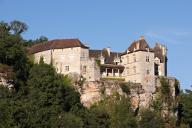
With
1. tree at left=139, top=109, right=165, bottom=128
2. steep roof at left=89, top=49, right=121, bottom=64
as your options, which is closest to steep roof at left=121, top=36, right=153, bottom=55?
steep roof at left=89, top=49, right=121, bottom=64

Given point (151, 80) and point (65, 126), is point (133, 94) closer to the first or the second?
point (151, 80)

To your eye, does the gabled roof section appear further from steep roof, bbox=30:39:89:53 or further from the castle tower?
steep roof, bbox=30:39:89:53

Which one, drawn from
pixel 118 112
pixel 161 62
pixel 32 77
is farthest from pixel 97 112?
pixel 161 62

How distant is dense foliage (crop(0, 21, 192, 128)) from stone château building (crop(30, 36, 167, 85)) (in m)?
2.22

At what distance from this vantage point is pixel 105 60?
96750 millimetres

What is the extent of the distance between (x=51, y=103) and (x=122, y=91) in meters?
12.9

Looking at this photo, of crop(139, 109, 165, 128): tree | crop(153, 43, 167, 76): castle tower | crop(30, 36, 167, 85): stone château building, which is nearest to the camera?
crop(139, 109, 165, 128): tree

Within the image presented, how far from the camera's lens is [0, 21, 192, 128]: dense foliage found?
7764 centimetres

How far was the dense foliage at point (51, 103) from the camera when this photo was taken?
77.6 metres

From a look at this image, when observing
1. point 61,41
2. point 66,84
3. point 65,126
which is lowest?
point 65,126

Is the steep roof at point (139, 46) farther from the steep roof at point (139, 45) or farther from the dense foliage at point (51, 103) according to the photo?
the dense foliage at point (51, 103)

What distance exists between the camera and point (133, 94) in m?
91.8

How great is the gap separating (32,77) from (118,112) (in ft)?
41.5

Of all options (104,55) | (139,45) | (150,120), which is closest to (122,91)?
(150,120)
